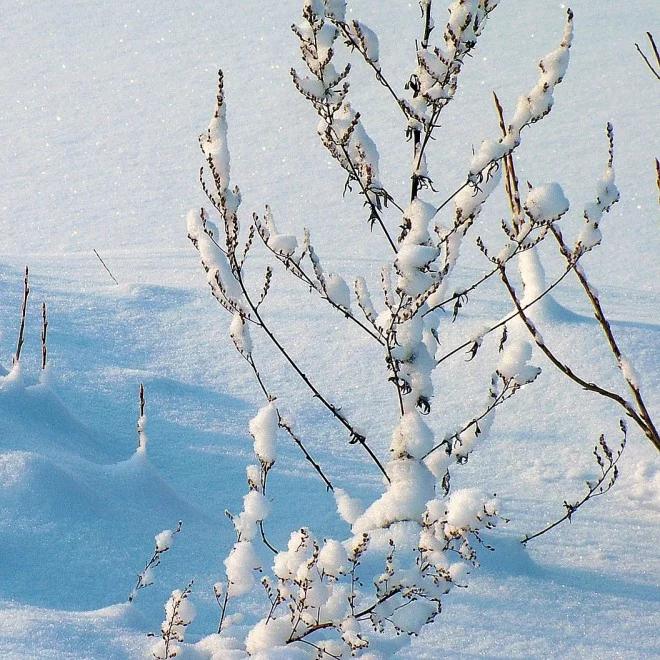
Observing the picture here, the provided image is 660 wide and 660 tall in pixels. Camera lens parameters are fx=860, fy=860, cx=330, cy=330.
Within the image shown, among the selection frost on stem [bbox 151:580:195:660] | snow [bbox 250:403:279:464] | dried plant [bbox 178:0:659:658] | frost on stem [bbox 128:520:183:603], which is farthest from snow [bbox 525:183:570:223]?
frost on stem [bbox 128:520:183:603]

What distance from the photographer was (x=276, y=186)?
695 inches

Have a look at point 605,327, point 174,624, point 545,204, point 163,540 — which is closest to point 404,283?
point 545,204

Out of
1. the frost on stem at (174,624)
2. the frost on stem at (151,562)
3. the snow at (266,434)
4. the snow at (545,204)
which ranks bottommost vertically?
the frost on stem at (174,624)

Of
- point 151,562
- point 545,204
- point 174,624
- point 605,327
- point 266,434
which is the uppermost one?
point 545,204

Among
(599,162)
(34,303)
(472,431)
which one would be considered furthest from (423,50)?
(599,162)

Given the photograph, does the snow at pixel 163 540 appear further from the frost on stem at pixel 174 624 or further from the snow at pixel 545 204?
the snow at pixel 545 204

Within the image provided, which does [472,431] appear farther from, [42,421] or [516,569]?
[42,421]

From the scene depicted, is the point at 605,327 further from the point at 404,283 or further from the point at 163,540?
the point at 163,540

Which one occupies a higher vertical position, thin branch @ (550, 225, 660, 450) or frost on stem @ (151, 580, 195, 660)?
thin branch @ (550, 225, 660, 450)

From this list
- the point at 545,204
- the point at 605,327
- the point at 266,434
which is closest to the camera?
the point at 545,204

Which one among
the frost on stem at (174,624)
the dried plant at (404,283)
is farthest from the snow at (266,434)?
the frost on stem at (174,624)

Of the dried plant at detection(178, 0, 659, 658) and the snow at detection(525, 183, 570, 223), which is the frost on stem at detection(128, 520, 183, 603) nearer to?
the dried plant at detection(178, 0, 659, 658)

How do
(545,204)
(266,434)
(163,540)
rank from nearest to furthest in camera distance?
1. (545,204)
2. (266,434)
3. (163,540)

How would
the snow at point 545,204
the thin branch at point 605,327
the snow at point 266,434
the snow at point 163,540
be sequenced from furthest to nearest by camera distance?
the snow at point 163,540 < the snow at point 266,434 < the thin branch at point 605,327 < the snow at point 545,204
